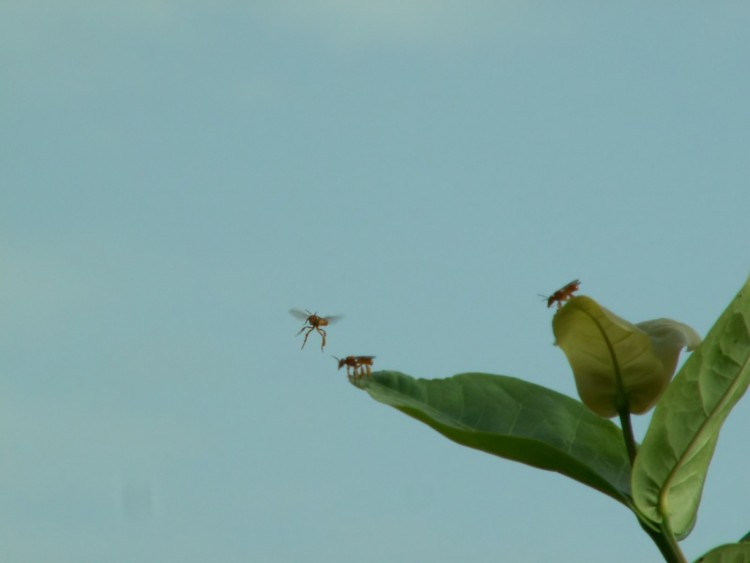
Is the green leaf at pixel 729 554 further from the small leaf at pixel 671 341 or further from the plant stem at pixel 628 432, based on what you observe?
the small leaf at pixel 671 341

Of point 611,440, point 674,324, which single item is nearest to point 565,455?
point 611,440

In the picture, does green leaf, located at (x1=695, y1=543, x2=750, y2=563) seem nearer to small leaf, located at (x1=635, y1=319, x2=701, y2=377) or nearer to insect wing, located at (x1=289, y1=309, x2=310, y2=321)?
small leaf, located at (x1=635, y1=319, x2=701, y2=377)

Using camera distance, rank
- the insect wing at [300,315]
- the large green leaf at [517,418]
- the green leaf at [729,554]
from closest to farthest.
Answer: the green leaf at [729,554] → the large green leaf at [517,418] → the insect wing at [300,315]

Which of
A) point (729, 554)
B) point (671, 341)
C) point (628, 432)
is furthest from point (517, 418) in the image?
point (729, 554)

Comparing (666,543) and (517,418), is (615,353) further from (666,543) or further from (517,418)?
Result: (666,543)

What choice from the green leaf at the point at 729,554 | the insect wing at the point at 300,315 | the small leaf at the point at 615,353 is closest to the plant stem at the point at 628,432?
the small leaf at the point at 615,353

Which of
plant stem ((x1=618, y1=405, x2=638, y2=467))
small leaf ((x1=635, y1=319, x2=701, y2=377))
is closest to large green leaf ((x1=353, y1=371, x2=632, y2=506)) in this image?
plant stem ((x1=618, y1=405, x2=638, y2=467))
